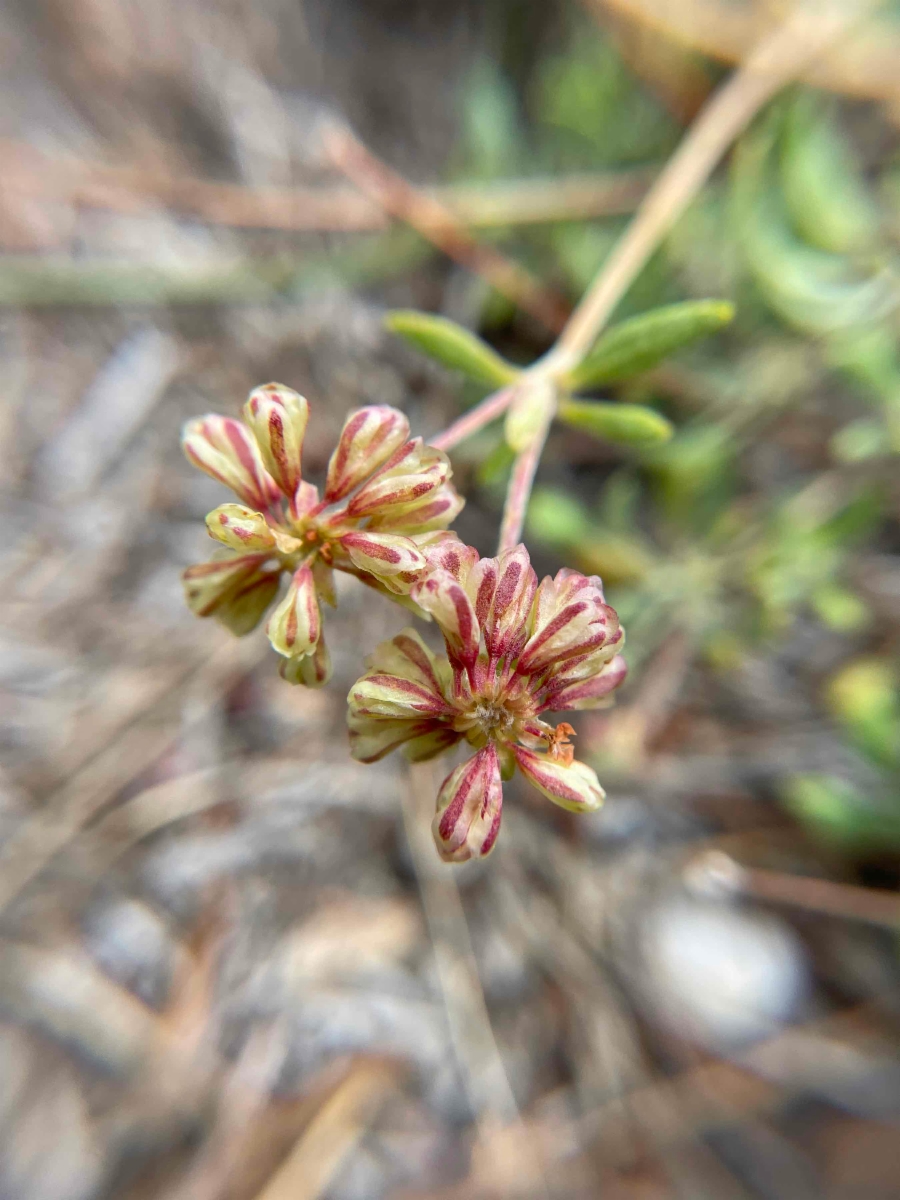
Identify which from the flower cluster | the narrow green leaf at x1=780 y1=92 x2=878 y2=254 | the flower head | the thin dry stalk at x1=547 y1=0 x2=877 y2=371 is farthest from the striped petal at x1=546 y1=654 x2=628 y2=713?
the narrow green leaf at x1=780 y1=92 x2=878 y2=254

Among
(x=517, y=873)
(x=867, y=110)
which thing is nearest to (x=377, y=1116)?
(x=517, y=873)

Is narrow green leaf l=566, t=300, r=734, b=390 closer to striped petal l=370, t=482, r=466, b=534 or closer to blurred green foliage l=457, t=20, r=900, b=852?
striped petal l=370, t=482, r=466, b=534

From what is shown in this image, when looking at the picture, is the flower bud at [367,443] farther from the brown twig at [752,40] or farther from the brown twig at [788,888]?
the brown twig at [788,888]

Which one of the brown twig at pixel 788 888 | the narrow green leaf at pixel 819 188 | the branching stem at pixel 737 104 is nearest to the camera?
the branching stem at pixel 737 104

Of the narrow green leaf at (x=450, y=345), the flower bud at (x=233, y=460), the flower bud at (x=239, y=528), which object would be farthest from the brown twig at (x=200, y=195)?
the flower bud at (x=239, y=528)

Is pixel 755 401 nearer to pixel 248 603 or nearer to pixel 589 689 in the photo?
pixel 589 689

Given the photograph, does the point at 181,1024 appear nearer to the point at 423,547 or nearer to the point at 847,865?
the point at 423,547

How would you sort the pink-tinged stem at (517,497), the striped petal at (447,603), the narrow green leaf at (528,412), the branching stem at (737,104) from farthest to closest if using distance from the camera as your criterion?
the branching stem at (737,104) < the narrow green leaf at (528,412) < the pink-tinged stem at (517,497) < the striped petal at (447,603)
